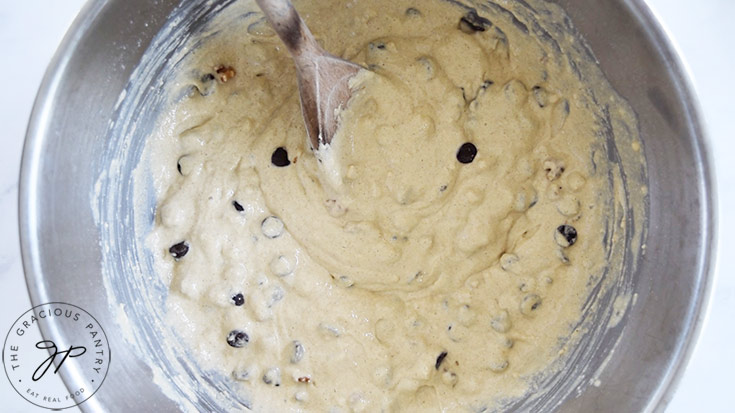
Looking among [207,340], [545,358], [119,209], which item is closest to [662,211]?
[545,358]

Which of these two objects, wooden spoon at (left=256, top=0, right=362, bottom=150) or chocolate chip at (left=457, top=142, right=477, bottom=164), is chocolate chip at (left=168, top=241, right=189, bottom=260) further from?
chocolate chip at (left=457, top=142, right=477, bottom=164)

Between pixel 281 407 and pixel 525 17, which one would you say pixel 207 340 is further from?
pixel 525 17

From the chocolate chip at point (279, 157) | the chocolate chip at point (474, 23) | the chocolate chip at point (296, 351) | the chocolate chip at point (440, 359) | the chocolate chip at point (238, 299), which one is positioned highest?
the chocolate chip at point (474, 23)

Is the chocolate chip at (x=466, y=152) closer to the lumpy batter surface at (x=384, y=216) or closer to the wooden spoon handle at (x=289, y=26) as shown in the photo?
the lumpy batter surface at (x=384, y=216)

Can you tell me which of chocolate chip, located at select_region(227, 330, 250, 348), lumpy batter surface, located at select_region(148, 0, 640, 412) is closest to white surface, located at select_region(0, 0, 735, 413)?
lumpy batter surface, located at select_region(148, 0, 640, 412)

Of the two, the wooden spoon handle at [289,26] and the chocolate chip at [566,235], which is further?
the chocolate chip at [566,235]

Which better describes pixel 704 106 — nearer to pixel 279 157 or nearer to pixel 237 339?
pixel 279 157

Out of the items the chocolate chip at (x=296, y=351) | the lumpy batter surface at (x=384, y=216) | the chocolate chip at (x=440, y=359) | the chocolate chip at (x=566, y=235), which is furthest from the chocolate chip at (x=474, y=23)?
the chocolate chip at (x=296, y=351)
